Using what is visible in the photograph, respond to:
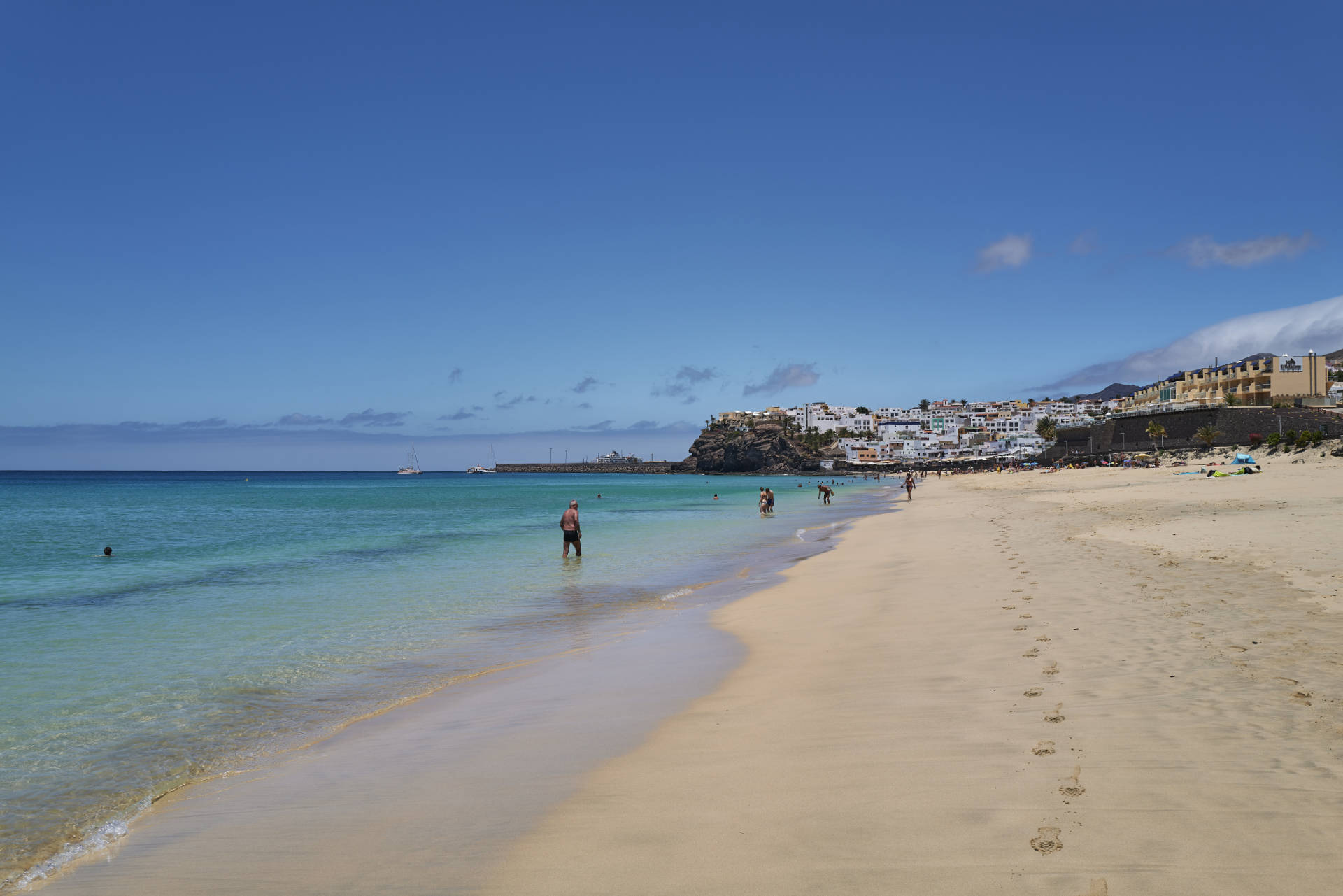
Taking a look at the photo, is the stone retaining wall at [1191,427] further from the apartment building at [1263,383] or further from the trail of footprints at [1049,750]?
the trail of footprints at [1049,750]

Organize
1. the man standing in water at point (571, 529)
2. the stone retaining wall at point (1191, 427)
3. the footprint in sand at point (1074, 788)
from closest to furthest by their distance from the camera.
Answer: the footprint in sand at point (1074, 788) < the man standing in water at point (571, 529) < the stone retaining wall at point (1191, 427)

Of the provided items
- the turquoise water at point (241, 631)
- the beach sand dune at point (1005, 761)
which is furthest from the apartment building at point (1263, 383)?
the beach sand dune at point (1005, 761)

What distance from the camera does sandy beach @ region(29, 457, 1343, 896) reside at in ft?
11.1

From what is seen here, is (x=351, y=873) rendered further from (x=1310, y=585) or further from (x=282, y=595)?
(x=282, y=595)

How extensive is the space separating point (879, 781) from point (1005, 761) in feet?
2.55

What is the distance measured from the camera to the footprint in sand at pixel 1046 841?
10.9 ft

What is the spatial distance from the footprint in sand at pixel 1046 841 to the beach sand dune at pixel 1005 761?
10 mm

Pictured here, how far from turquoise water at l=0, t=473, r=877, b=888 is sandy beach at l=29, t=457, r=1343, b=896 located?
3.16ft

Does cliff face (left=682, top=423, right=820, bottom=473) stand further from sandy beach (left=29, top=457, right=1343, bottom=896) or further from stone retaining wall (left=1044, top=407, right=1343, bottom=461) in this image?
sandy beach (left=29, top=457, right=1343, bottom=896)

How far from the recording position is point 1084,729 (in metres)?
4.75

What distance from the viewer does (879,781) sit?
14.1 ft

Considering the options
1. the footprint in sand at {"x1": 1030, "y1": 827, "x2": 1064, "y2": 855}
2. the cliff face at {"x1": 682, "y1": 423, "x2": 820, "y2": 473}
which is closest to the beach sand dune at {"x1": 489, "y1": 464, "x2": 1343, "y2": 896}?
the footprint in sand at {"x1": 1030, "y1": 827, "x2": 1064, "y2": 855}

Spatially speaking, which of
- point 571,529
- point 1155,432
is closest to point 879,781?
point 571,529

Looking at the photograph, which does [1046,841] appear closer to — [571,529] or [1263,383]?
[571,529]
